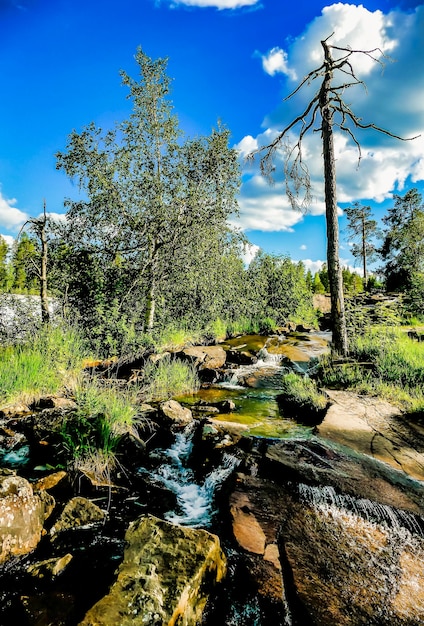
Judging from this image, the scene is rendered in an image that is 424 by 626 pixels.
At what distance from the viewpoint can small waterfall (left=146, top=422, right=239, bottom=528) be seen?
3.47 metres

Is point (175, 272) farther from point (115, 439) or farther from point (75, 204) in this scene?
point (115, 439)

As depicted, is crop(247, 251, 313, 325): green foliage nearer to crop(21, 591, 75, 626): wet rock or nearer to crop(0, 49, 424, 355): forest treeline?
crop(0, 49, 424, 355): forest treeline

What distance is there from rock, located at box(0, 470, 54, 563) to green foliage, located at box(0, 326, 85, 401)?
3.14 metres

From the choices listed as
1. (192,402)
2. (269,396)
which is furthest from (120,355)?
(269,396)

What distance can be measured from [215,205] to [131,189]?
3044 millimetres

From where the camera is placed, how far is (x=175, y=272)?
11977 millimetres

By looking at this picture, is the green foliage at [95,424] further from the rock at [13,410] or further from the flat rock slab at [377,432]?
the flat rock slab at [377,432]

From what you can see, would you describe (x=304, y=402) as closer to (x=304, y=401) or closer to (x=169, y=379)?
(x=304, y=401)

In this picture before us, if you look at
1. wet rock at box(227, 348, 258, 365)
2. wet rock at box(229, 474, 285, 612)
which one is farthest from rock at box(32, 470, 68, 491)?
wet rock at box(227, 348, 258, 365)

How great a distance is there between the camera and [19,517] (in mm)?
2834

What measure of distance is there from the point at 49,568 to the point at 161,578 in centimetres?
97

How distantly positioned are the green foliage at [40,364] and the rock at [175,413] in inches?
87.8

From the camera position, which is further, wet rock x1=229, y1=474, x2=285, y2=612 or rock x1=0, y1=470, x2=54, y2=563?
rock x1=0, y1=470, x2=54, y2=563

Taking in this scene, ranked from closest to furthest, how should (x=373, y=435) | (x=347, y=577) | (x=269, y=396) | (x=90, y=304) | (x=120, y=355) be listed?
(x=347, y=577) → (x=373, y=435) → (x=269, y=396) → (x=120, y=355) → (x=90, y=304)
